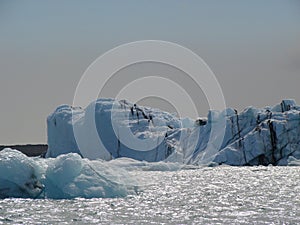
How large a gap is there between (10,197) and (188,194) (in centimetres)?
690

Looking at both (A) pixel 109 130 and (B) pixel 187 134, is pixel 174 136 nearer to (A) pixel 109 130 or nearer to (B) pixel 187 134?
(B) pixel 187 134

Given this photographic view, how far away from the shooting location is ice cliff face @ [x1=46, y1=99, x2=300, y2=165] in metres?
35.8

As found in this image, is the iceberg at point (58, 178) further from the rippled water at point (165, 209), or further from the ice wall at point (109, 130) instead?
the ice wall at point (109, 130)

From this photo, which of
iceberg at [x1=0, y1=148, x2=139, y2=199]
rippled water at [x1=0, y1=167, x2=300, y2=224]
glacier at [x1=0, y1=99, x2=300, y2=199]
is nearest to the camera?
rippled water at [x1=0, y1=167, x2=300, y2=224]

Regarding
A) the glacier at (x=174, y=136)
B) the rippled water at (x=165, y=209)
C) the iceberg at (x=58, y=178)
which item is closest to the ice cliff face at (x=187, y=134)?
the glacier at (x=174, y=136)

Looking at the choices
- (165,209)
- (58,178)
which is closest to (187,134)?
(58,178)

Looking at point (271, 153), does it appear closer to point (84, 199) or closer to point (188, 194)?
point (188, 194)

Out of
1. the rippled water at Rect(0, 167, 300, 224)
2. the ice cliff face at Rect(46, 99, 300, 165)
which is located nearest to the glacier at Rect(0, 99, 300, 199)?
the ice cliff face at Rect(46, 99, 300, 165)

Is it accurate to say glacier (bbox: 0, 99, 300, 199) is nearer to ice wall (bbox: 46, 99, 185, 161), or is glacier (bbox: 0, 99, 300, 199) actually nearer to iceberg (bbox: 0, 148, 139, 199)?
ice wall (bbox: 46, 99, 185, 161)

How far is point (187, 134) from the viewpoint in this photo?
134ft

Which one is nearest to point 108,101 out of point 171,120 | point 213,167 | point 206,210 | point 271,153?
point 171,120

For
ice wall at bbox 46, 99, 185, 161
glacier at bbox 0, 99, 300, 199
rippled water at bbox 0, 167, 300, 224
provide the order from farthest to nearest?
ice wall at bbox 46, 99, 185, 161 < glacier at bbox 0, 99, 300, 199 < rippled water at bbox 0, 167, 300, 224

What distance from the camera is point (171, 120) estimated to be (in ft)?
162

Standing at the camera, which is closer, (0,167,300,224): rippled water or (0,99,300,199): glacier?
(0,167,300,224): rippled water
